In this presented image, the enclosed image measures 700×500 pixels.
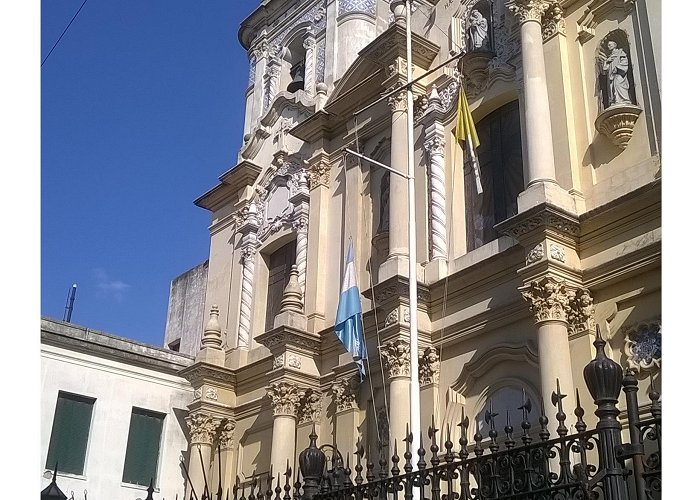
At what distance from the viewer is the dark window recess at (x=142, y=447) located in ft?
61.9

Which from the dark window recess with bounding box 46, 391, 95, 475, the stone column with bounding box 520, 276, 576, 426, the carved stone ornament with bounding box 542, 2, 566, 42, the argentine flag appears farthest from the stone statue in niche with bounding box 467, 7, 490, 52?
the dark window recess with bounding box 46, 391, 95, 475

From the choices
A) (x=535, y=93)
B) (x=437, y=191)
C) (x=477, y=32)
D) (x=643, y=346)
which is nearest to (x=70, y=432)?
(x=437, y=191)

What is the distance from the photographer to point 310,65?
21.9m

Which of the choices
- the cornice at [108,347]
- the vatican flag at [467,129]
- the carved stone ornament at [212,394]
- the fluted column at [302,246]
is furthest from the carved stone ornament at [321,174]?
the cornice at [108,347]

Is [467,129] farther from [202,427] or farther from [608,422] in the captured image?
[202,427]

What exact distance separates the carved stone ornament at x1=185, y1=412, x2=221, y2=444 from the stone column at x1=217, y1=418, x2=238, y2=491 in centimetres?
21

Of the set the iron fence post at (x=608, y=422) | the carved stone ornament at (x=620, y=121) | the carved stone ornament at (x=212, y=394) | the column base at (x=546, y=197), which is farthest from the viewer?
the carved stone ornament at (x=212, y=394)

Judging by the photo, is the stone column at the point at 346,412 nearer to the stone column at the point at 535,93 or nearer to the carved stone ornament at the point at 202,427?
the carved stone ornament at the point at 202,427

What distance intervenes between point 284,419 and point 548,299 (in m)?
6.32

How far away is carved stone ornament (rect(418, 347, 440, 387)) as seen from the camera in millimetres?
13914

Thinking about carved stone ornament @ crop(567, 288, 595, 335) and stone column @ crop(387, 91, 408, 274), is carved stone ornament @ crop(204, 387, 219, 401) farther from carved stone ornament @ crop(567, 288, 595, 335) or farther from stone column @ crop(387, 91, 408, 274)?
carved stone ornament @ crop(567, 288, 595, 335)

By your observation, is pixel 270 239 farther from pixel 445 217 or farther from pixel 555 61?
pixel 555 61

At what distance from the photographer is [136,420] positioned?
19.3 metres

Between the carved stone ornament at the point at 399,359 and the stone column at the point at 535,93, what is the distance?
3276 millimetres
